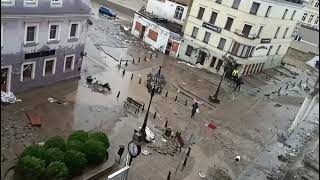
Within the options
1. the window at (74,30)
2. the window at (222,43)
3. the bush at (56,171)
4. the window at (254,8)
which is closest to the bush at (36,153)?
the bush at (56,171)

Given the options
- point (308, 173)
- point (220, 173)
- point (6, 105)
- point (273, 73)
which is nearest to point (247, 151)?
point (220, 173)

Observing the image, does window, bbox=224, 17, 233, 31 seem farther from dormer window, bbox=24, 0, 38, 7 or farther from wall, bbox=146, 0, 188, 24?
dormer window, bbox=24, 0, 38, 7

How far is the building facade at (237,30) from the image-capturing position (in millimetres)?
40312

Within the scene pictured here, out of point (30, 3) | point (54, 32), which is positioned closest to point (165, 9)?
point (54, 32)

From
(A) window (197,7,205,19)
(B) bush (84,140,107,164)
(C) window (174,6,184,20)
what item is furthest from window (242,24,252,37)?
A: (B) bush (84,140,107,164)

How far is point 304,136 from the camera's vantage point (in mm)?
23297

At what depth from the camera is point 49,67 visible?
28438 millimetres

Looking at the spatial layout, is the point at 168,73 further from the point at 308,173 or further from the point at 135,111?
the point at 308,173

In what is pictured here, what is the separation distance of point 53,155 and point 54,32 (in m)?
12.4

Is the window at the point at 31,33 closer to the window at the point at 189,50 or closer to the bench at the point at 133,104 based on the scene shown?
the bench at the point at 133,104

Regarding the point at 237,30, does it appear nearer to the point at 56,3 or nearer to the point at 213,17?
the point at 213,17

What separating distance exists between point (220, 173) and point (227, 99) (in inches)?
562

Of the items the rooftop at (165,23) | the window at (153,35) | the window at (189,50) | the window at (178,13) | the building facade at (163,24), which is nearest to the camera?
the window at (189,50)

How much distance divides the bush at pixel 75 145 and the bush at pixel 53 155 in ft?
2.70
